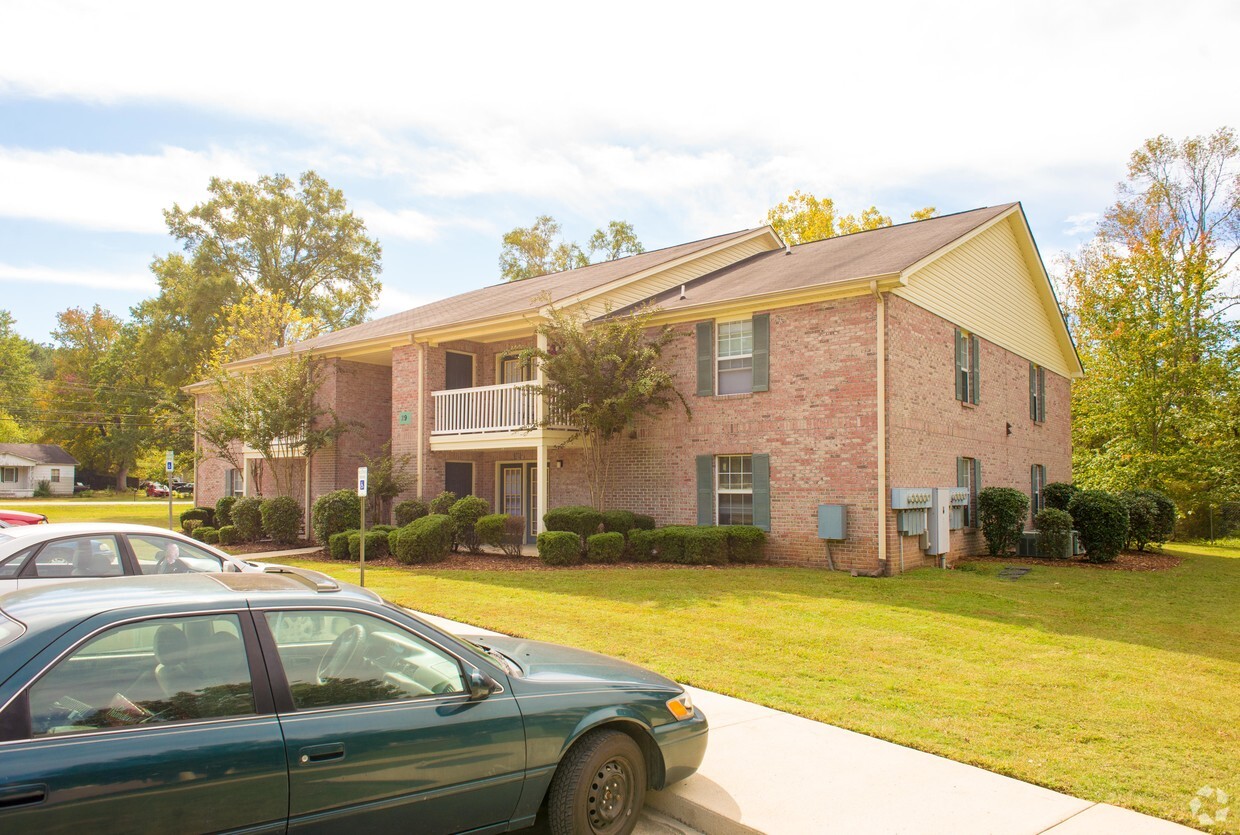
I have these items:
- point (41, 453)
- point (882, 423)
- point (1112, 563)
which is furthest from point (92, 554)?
point (41, 453)

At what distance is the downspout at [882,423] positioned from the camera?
1443 centimetres

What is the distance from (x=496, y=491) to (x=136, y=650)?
18.4 meters

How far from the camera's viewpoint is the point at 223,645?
3.42 metres

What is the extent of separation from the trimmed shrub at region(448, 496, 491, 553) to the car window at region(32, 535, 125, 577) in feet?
29.9

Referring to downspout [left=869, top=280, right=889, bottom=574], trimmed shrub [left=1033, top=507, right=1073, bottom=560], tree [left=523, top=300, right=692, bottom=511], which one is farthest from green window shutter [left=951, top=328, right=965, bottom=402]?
tree [left=523, top=300, right=692, bottom=511]

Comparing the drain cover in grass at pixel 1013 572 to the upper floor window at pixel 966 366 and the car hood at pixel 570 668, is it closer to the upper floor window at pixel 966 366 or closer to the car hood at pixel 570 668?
the upper floor window at pixel 966 366

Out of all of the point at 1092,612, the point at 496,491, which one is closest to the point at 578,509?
the point at 496,491

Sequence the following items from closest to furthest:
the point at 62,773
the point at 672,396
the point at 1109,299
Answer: the point at 62,773
the point at 672,396
the point at 1109,299

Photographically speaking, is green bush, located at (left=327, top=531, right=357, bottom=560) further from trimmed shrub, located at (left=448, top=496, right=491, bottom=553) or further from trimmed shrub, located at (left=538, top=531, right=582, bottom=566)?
trimmed shrub, located at (left=538, top=531, right=582, bottom=566)

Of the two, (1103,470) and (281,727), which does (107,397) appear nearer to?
(1103,470)

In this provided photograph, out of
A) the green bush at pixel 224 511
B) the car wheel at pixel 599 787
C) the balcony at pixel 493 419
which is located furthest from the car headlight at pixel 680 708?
the green bush at pixel 224 511

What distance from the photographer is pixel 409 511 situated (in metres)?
18.3

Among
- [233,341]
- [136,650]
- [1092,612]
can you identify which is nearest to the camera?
[136,650]

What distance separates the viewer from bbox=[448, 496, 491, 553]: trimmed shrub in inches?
682
